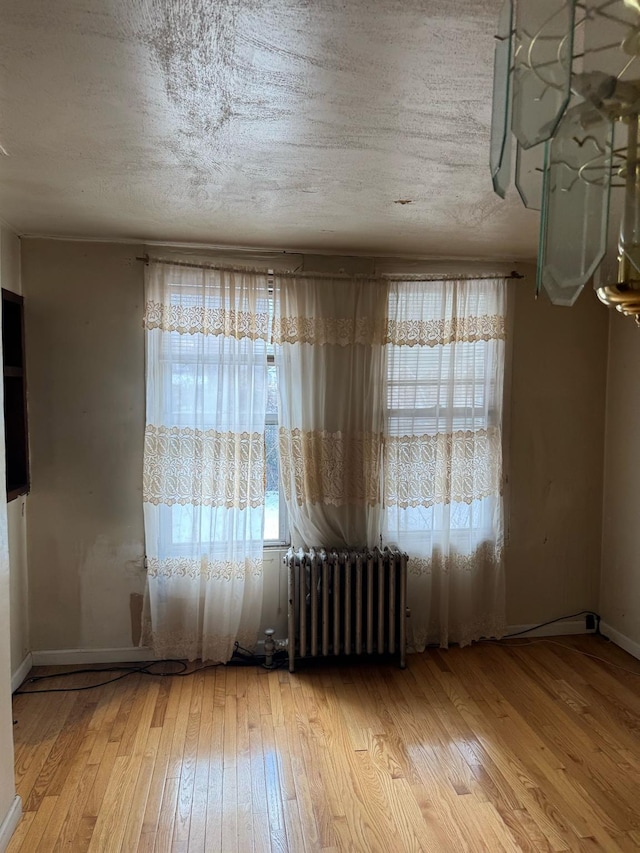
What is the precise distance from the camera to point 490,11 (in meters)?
1.12

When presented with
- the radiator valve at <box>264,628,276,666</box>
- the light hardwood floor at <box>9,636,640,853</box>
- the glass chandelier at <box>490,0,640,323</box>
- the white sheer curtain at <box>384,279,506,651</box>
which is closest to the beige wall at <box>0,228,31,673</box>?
the light hardwood floor at <box>9,636,640,853</box>

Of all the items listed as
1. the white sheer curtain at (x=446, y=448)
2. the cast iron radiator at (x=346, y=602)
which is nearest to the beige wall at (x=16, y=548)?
the cast iron radiator at (x=346, y=602)

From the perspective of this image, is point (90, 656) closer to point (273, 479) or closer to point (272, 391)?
point (273, 479)

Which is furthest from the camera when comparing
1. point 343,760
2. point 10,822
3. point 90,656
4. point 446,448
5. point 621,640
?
point 621,640

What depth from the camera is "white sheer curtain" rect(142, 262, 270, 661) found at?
10.1 feet

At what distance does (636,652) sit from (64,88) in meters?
3.87

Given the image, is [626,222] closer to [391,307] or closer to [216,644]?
[391,307]

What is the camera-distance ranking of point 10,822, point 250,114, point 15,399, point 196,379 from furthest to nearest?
point 196,379 < point 15,399 < point 10,822 < point 250,114

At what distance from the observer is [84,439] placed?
314 centimetres

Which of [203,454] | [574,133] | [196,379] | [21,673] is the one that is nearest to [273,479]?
[203,454]

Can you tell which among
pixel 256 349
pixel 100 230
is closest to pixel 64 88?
pixel 100 230

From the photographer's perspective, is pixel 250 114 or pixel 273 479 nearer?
pixel 250 114

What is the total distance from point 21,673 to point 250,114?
9.74 ft

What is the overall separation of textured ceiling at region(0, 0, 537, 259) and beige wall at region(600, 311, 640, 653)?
47.2 inches
